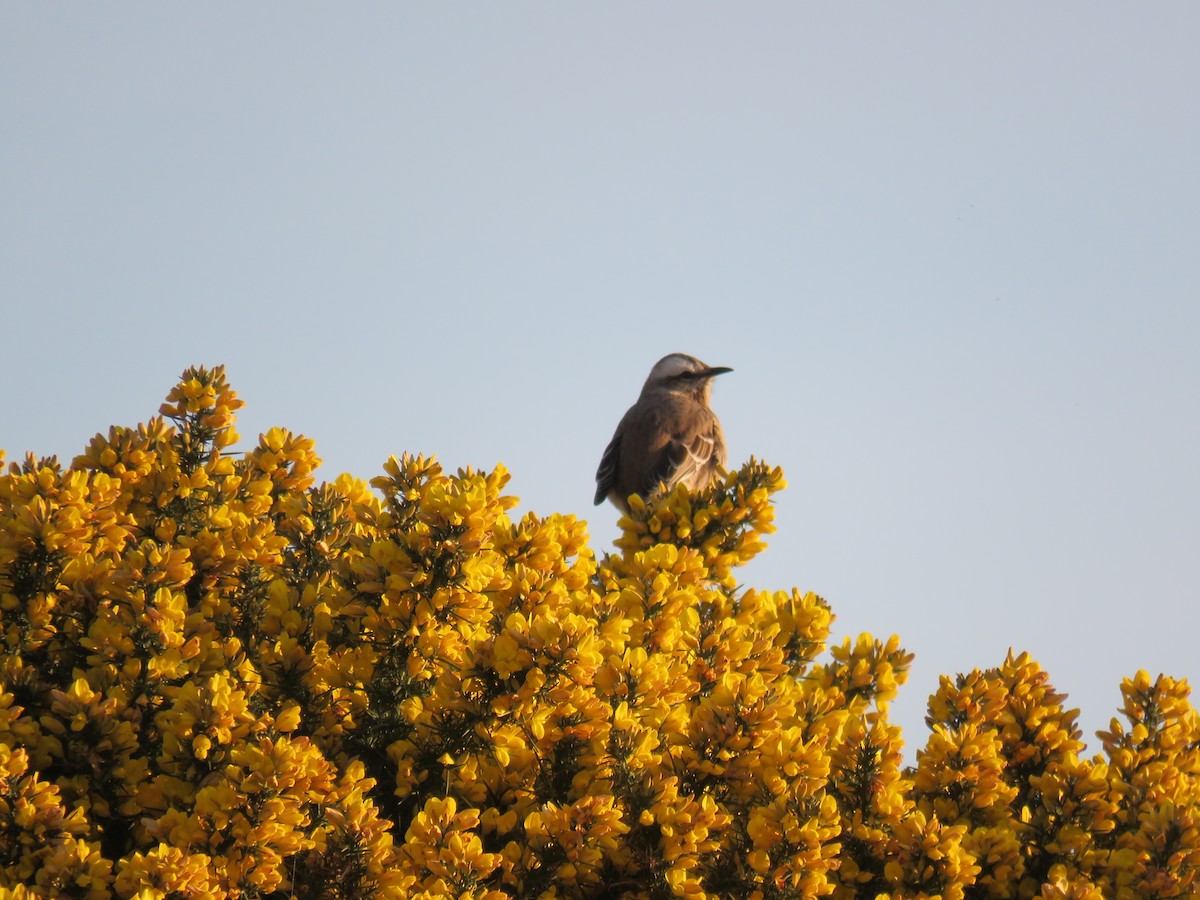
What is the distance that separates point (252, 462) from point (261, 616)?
3.41 feet

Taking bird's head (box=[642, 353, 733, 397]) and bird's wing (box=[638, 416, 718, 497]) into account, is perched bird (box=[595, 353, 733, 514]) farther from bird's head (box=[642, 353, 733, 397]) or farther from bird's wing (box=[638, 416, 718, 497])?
bird's head (box=[642, 353, 733, 397])

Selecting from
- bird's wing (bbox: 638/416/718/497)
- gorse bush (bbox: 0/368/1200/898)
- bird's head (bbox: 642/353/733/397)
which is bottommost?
gorse bush (bbox: 0/368/1200/898)

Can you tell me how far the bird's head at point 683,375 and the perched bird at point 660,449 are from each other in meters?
0.46

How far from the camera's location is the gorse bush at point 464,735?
3.15m

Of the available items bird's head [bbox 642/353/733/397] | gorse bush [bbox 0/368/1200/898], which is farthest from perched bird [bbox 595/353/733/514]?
gorse bush [bbox 0/368/1200/898]

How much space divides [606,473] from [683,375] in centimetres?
174

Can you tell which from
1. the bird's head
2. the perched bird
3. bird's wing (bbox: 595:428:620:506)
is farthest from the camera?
the bird's head

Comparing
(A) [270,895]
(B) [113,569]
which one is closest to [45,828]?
(A) [270,895]

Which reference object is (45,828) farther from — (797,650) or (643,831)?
(797,650)

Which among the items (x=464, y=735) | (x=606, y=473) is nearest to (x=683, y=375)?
(x=606, y=473)

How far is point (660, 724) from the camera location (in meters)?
3.56

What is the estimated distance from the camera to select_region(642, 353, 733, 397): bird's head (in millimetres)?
11391

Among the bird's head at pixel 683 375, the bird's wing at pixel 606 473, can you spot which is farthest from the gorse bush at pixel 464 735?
the bird's head at pixel 683 375

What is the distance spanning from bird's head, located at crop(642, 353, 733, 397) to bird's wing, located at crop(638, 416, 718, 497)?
108 cm
